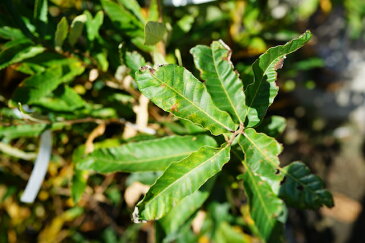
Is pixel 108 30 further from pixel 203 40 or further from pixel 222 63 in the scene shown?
pixel 222 63

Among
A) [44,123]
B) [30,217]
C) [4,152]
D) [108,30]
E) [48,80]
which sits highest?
[108,30]

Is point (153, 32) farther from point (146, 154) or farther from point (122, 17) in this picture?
point (146, 154)

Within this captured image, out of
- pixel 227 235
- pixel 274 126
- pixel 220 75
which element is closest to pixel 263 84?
pixel 220 75

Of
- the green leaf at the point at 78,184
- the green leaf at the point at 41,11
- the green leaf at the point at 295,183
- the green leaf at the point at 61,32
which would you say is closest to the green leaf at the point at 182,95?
the green leaf at the point at 295,183

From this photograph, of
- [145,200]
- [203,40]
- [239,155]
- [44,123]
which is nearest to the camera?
[145,200]

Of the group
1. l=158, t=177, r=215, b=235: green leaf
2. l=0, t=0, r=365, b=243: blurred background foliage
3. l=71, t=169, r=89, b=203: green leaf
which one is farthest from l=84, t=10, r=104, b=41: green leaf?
l=158, t=177, r=215, b=235: green leaf

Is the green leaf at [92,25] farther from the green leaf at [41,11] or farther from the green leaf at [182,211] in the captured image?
the green leaf at [182,211]

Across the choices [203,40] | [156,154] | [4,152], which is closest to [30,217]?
[4,152]
